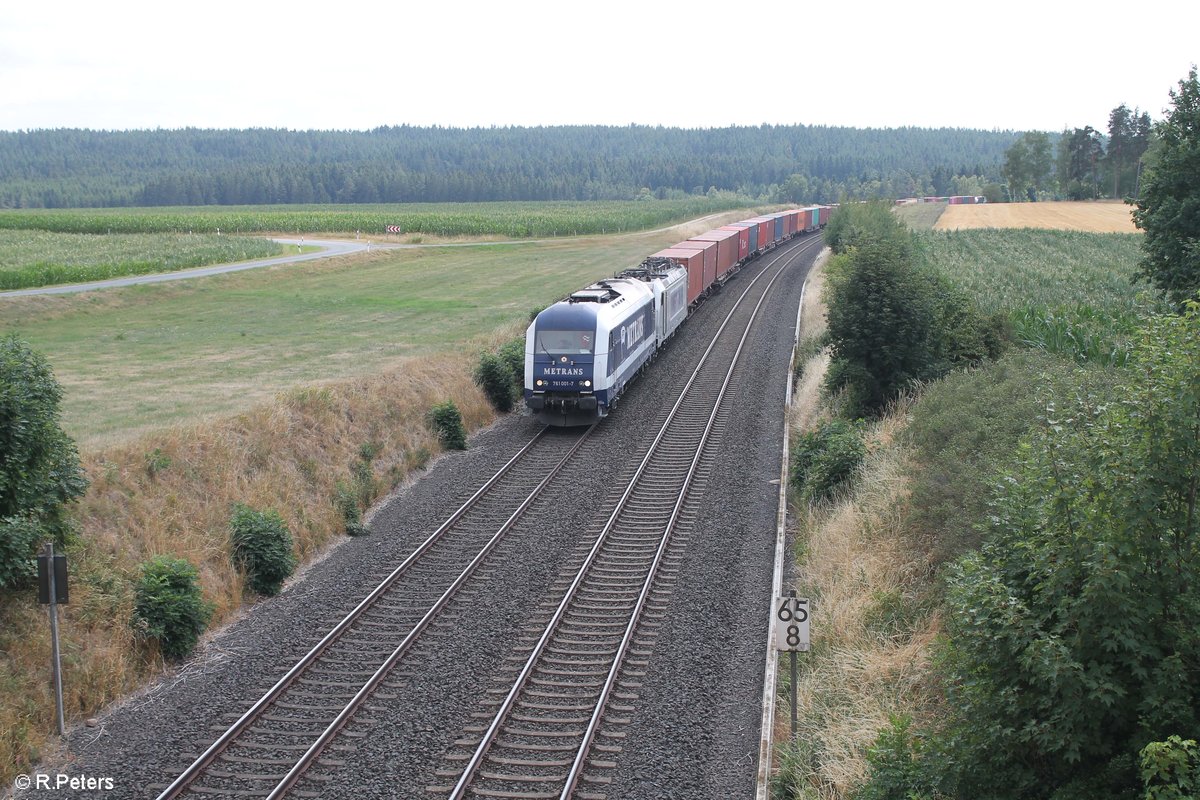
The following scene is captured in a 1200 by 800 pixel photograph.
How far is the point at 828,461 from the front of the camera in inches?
816

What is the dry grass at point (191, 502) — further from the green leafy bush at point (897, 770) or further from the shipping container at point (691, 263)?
the shipping container at point (691, 263)

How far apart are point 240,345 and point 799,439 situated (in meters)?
18.2

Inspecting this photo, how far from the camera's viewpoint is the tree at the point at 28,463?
1258cm

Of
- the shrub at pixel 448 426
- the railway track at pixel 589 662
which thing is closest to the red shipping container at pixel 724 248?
the shrub at pixel 448 426

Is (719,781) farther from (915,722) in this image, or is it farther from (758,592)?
(758,592)

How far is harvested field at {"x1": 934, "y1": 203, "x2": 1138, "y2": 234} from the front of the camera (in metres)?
83.2

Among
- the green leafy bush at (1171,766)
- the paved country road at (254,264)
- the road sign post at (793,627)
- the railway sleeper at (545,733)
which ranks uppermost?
the paved country road at (254,264)

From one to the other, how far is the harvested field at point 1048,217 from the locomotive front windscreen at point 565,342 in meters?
64.4

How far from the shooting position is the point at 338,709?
1230cm

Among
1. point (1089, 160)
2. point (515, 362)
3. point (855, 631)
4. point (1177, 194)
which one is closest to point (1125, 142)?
point (1089, 160)

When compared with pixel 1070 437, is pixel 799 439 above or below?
below

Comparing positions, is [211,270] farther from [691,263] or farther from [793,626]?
[793,626]

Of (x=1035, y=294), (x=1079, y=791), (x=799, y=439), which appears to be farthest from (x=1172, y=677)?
(x=1035, y=294)

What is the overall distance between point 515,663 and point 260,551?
219 inches
